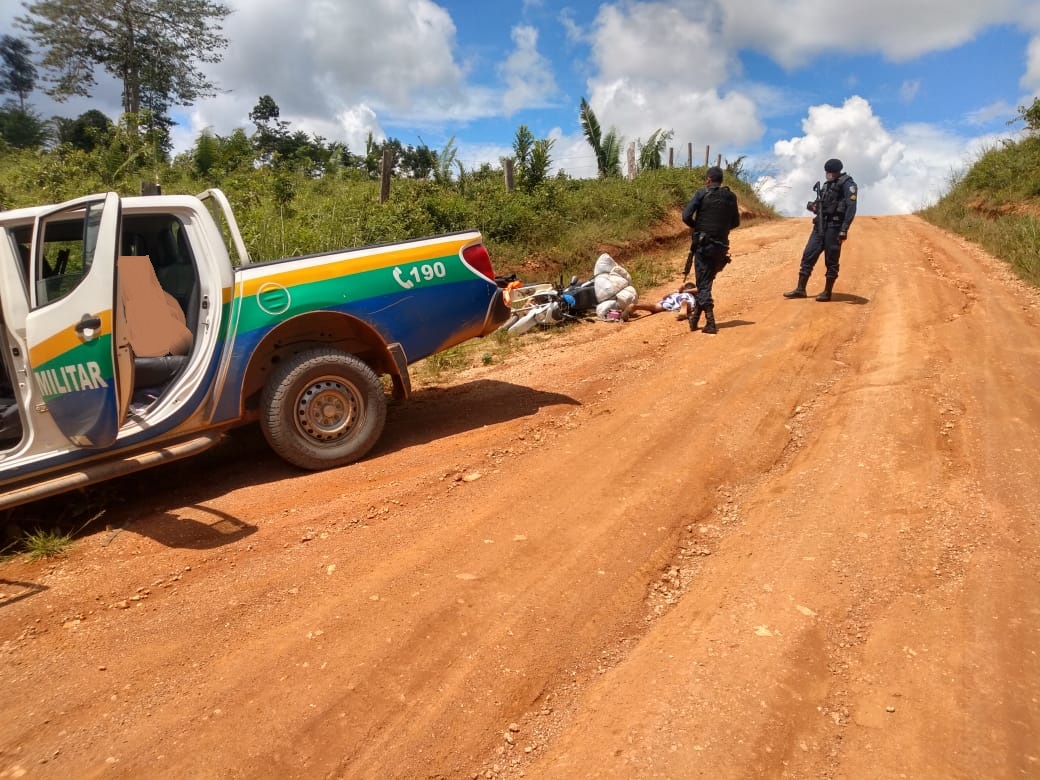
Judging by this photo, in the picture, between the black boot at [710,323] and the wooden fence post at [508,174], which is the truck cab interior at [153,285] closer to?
the black boot at [710,323]

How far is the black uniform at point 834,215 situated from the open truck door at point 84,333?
27.0ft

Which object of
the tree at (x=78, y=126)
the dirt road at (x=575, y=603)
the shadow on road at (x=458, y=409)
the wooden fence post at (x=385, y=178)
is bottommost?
the dirt road at (x=575, y=603)

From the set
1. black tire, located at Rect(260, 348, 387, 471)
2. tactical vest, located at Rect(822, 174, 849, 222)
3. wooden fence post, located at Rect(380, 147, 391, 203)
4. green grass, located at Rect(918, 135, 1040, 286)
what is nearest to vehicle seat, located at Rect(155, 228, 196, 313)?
black tire, located at Rect(260, 348, 387, 471)

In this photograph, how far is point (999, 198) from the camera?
57.8 ft

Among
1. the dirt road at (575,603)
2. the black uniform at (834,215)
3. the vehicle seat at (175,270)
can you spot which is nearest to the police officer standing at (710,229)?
the black uniform at (834,215)

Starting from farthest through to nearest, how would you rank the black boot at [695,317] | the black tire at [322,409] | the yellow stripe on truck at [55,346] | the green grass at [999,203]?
the green grass at [999,203]
the black boot at [695,317]
the black tire at [322,409]
the yellow stripe on truck at [55,346]

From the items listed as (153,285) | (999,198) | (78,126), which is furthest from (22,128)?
(999,198)

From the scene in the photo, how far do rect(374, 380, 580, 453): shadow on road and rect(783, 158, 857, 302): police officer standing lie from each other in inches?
200

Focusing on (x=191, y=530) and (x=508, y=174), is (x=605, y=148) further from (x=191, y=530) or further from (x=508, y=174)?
(x=191, y=530)

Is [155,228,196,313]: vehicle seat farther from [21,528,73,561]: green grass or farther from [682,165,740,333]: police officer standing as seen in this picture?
[682,165,740,333]: police officer standing

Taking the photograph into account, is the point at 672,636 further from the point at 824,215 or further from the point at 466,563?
the point at 824,215

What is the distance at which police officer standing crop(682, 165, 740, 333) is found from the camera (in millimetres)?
7648

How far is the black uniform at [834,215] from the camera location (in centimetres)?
866

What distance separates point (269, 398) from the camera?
4352 mm
